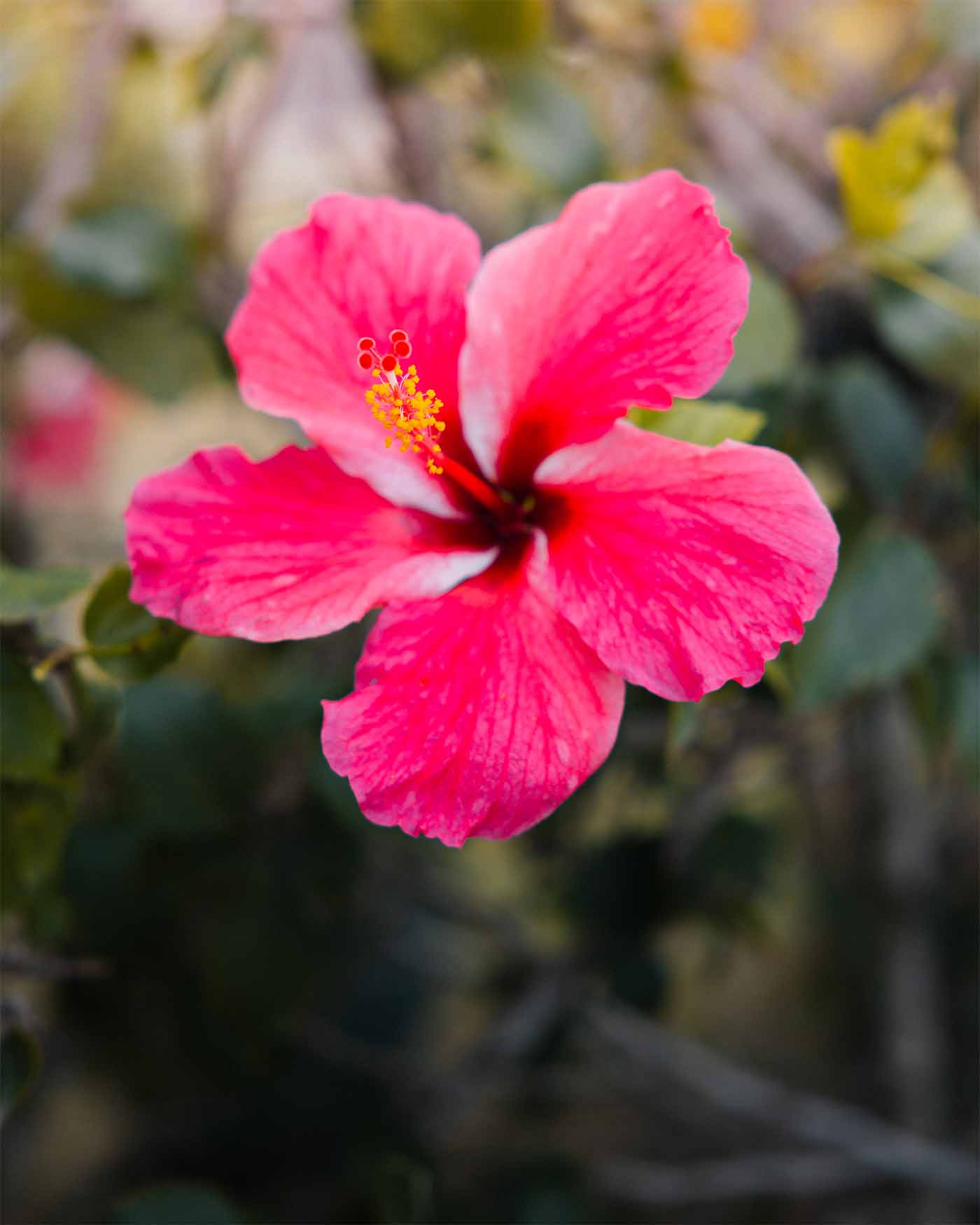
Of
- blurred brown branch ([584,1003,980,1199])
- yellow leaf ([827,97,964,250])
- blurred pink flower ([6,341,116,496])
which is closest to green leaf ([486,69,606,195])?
yellow leaf ([827,97,964,250])

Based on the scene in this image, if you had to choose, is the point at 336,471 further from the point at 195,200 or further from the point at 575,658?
the point at 195,200

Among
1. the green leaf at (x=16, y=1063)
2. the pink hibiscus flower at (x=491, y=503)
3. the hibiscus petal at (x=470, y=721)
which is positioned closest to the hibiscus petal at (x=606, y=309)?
the pink hibiscus flower at (x=491, y=503)

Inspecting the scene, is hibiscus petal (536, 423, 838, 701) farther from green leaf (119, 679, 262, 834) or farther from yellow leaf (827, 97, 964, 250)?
green leaf (119, 679, 262, 834)

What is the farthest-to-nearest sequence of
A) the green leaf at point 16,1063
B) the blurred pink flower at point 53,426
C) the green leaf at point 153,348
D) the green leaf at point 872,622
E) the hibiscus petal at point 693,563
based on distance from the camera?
the blurred pink flower at point 53,426
the green leaf at point 153,348
the green leaf at point 872,622
the green leaf at point 16,1063
the hibiscus petal at point 693,563

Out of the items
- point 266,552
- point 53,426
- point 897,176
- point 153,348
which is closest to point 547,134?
point 897,176

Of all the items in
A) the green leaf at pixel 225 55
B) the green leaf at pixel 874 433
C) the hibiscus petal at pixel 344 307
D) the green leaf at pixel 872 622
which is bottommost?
the green leaf at pixel 872 622

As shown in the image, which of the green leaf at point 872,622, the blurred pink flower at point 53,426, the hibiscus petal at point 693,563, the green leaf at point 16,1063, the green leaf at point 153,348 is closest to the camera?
the hibiscus petal at point 693,563

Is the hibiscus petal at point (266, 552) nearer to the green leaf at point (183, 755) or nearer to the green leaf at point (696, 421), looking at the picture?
the green leaf at point (696, 421)
